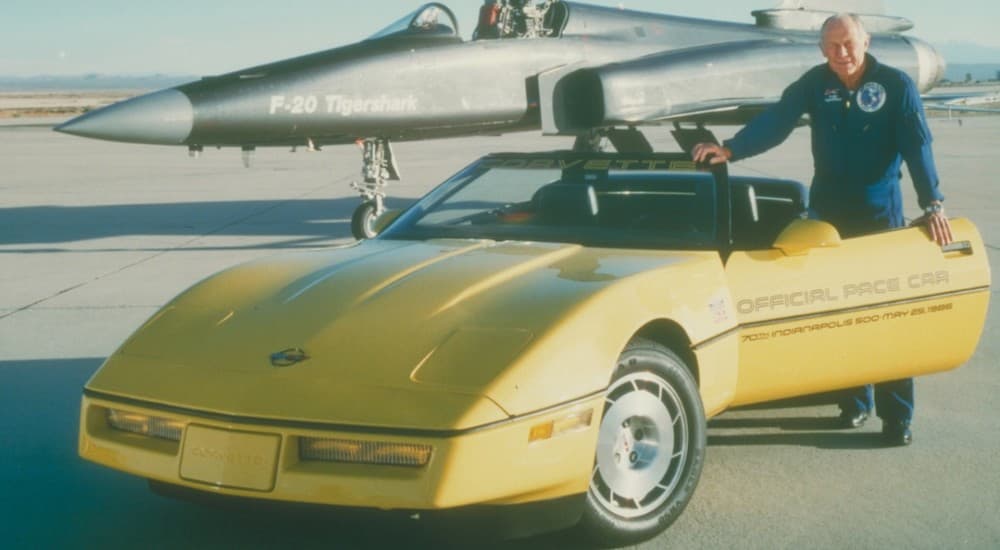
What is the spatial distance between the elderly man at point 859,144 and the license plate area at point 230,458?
241 cm

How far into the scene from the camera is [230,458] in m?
3.66

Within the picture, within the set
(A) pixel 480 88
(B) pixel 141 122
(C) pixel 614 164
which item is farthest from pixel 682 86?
(C) pixel 614 164

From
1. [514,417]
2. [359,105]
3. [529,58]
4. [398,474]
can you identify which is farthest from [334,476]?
[529,58]

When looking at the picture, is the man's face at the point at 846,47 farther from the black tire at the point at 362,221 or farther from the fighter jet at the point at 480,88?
the black tire at the point at 362,221

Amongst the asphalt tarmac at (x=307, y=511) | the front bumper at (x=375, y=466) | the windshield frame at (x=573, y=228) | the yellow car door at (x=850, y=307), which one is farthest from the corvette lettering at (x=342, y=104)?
the front bumper at (x=375, y=466)

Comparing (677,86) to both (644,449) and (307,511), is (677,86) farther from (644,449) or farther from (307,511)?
(307,511)

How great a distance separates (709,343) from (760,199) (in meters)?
1.78

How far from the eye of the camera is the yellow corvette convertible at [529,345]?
362cm

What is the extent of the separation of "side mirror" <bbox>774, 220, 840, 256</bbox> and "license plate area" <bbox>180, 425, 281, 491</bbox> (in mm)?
2184

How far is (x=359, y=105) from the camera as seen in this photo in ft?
40.0

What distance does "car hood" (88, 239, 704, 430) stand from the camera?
3.68 metres

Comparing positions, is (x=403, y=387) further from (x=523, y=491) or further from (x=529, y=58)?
(x=529, y=58)

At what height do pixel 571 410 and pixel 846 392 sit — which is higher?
pixel 571 410

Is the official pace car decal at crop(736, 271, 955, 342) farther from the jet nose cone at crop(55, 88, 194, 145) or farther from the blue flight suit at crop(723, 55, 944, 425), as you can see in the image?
the jet nose cone at crop(55, 88, 194, 145)
